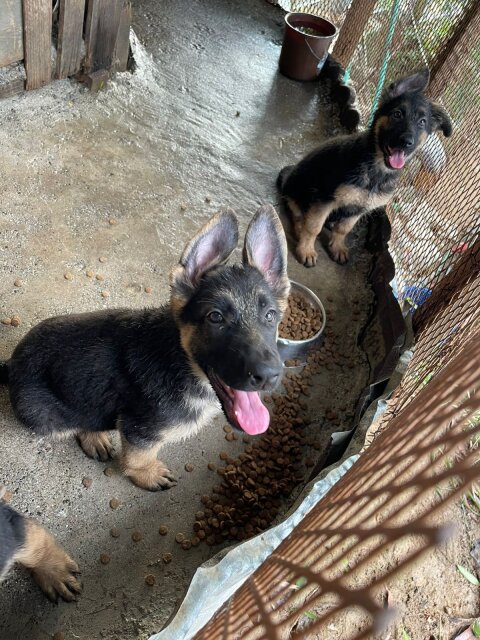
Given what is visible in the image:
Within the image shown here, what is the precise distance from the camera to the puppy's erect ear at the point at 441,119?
4.96 metres

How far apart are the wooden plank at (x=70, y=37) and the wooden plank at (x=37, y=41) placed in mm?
152

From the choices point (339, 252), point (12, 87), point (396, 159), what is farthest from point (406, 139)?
point (12, 87)

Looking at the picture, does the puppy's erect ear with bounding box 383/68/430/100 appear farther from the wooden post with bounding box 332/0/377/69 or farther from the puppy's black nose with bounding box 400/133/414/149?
the wooden post with bounding box 332/0/377/69

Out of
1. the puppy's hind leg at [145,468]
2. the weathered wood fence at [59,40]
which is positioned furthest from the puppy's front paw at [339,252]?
the weathered wood fence at [59,40]

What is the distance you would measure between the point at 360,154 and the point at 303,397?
2475 mm

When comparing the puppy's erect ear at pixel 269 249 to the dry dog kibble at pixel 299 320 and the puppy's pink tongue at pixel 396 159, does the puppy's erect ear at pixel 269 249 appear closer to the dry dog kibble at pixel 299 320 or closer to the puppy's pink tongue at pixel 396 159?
the dry dog kibble at pixel 299 320

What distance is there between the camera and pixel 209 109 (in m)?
7.08

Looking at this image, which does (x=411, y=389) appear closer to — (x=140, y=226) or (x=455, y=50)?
(x=140, y=226)

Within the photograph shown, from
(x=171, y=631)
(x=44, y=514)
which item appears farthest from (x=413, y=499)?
(x=44, y=514)

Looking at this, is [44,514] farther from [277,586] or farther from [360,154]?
[360,154]

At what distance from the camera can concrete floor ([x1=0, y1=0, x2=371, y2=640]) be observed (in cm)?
329

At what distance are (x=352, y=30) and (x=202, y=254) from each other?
6635 mm

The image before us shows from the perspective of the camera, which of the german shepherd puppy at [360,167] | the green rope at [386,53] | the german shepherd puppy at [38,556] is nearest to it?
the german shepherd puppy at [38,556]

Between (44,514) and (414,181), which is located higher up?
(414,181)
